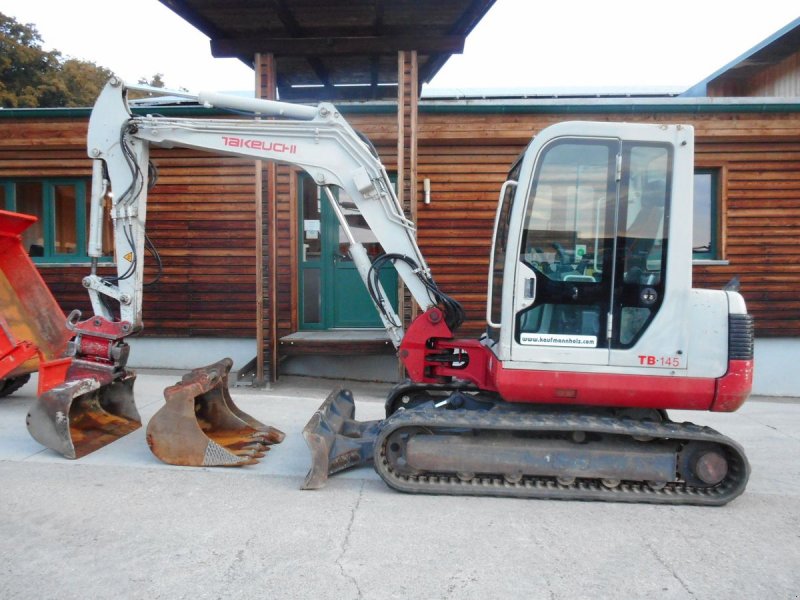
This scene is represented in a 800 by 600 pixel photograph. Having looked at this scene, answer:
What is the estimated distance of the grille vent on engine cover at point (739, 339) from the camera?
4270mm

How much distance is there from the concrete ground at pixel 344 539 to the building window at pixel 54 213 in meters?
5.46

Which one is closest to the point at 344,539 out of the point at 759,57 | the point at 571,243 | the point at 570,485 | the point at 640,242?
the point at 570,485

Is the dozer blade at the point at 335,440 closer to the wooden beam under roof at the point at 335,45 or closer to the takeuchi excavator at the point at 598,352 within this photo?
the takeuchi excavator at the point at 598,352

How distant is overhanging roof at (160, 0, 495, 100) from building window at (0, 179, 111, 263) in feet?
11.2

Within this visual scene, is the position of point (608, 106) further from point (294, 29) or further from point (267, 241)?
point (267, 241)

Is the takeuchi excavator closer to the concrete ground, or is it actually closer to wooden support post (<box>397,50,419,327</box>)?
the concrete ground

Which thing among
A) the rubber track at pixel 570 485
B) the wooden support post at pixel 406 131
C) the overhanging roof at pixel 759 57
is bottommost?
the rubber track at pixel 570 485

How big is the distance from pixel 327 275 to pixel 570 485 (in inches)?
229

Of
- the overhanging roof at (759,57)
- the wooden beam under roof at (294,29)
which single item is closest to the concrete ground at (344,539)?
the wooden beam under roof at (294,29)

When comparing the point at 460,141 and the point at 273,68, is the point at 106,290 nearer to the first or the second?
the point at 273,68

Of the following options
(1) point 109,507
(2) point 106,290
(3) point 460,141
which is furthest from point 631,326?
(3) point 460,141

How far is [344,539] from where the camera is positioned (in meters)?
3.73

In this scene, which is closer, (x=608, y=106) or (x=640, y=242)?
(x=640, y=242)

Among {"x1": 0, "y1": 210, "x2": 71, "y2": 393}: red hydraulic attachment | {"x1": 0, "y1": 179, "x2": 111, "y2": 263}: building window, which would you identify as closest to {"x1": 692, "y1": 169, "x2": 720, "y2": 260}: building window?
{"x1": 0, "y1": 210, "x2": 71, "y2": 393}: red hydraulic attachment
